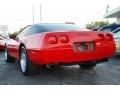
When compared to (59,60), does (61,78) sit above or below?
below

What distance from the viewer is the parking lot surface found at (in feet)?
19.6

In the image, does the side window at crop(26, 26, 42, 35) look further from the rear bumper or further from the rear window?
the rear bumper

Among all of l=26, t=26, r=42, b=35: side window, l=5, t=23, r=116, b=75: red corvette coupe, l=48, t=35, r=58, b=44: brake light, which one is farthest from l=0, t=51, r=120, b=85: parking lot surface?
l=26, t=26, r=42, b=35: side window

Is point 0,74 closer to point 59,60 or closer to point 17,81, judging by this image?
point 17,81

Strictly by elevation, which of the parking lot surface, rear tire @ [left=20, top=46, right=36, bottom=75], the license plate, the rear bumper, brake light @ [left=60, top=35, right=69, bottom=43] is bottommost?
the parking lot surface

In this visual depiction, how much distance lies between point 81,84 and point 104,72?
1647 millimetres

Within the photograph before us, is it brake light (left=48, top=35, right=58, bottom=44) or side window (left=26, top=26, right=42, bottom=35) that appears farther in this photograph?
side window (left=26, top=26, right=42, bottom=35)

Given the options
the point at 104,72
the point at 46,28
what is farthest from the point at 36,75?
the point at 104,72

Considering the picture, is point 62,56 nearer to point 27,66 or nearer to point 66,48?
point 66,48

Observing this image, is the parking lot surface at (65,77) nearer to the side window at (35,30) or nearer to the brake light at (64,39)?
the brake light at (64,39)

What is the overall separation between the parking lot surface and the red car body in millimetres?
385

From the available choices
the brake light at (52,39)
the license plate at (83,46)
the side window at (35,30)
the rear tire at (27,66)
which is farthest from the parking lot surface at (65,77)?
the side window at (35,30)

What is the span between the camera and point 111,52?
21.8 ft
